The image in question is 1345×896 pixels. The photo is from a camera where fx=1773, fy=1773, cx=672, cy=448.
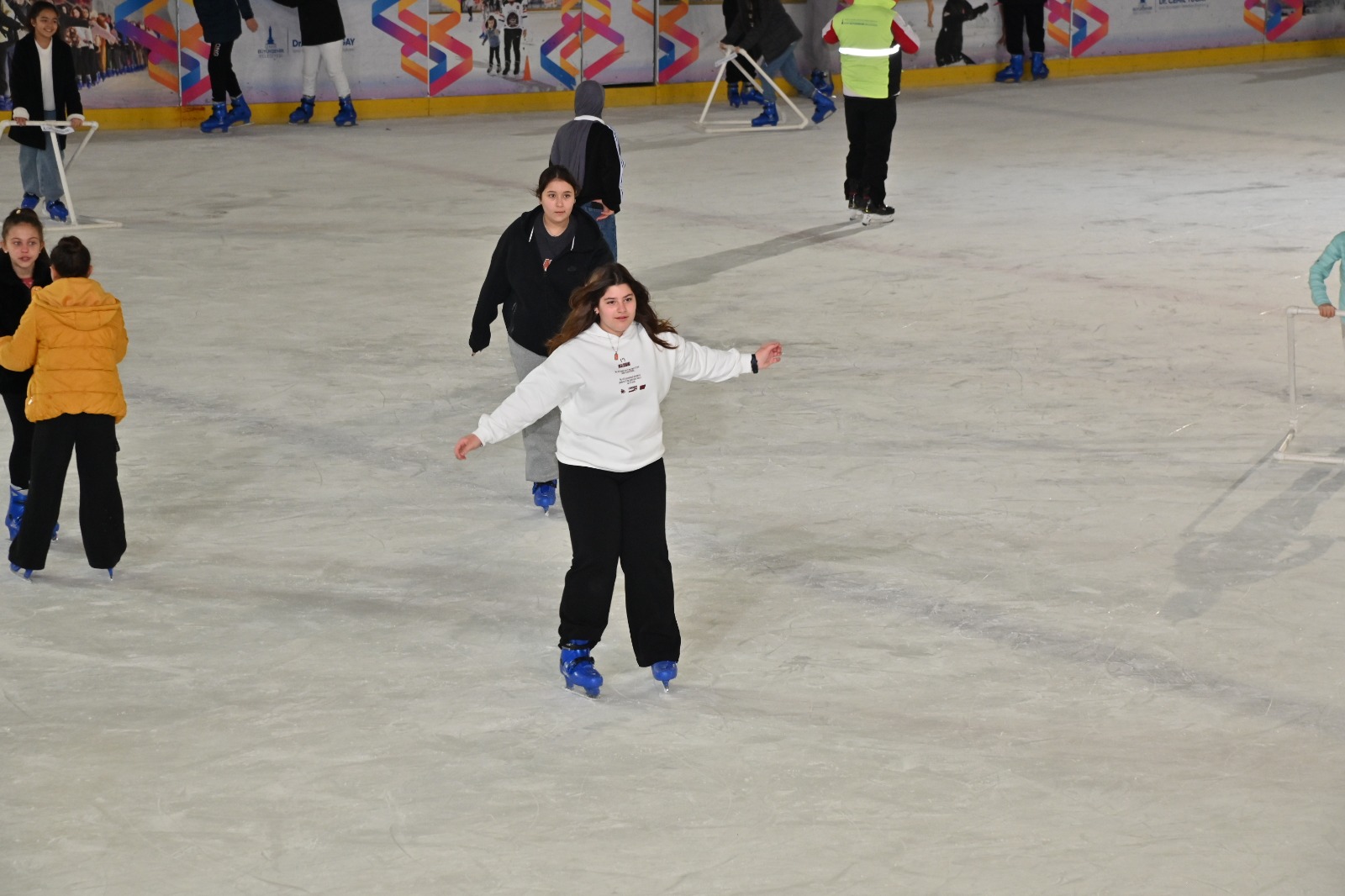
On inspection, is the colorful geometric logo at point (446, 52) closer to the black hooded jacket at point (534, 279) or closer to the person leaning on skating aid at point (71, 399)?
the black hooded jacket at point (534, 279)

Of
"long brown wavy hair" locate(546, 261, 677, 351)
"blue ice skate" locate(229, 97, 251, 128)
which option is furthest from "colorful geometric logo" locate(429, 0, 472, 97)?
"long brown wavy hair" locate(546, 261, 677, 351)

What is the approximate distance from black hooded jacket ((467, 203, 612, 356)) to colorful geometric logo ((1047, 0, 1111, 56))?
1749cm

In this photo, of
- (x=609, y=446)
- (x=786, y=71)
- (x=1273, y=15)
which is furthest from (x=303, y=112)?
(x=609, y=446)

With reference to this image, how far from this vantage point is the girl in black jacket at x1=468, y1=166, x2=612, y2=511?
268 inches

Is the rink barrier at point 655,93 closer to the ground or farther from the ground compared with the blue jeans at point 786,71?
closer to the ground

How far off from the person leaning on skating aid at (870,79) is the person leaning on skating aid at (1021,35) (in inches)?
380

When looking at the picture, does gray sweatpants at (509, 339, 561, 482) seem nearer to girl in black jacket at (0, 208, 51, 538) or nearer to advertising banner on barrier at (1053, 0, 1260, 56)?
girl in black jacket at (0, 208, 51, 538)

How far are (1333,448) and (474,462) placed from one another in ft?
13.0

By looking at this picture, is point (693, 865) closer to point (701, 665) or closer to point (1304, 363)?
point (701, 665)

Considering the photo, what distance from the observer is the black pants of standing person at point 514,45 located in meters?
20.3

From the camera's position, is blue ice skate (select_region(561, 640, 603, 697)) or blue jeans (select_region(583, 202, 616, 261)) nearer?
blue ice skate (select_region(561, 640, 603, 697))

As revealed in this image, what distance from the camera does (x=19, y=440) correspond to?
700 cm

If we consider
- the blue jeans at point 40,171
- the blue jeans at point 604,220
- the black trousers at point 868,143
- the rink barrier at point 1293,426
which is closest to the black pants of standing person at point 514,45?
the black trousers at point 868,143

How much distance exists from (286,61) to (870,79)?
844 centimetres
